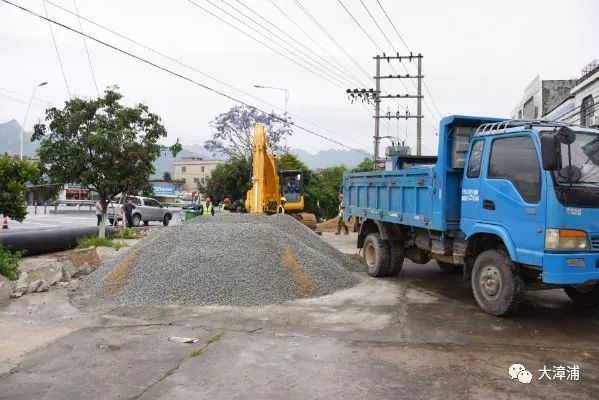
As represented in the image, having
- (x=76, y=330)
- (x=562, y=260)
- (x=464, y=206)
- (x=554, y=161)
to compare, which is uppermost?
(x=554, y=161)

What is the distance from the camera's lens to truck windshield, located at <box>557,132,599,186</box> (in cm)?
646

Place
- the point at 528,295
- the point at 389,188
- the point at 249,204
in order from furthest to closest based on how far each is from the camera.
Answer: the point at 249,204, the point at 389,188, the point at 528,295

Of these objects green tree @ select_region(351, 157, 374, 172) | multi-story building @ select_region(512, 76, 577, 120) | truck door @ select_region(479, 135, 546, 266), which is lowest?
truck door @ select_region(479, 135, 546, 266)

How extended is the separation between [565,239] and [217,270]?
530cm

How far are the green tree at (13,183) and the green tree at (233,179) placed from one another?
27081 millimetres

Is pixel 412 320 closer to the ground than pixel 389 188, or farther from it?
closer to the ground

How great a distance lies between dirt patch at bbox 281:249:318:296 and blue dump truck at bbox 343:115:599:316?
204 cm

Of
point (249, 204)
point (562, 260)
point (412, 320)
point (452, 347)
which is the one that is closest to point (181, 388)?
point (452, 347)

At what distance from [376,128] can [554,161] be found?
2154 cm

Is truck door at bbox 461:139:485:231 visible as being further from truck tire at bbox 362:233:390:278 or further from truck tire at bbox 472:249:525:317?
truck tire at bbox 362:233:390:278

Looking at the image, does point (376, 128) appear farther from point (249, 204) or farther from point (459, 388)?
point (459, 388)

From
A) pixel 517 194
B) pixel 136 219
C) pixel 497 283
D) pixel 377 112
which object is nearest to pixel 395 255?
pixel 497 283

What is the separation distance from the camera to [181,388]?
4773 millimetres

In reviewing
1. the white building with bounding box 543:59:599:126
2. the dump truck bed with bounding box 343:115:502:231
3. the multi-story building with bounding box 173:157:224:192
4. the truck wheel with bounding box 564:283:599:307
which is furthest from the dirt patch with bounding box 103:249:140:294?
the multi-story building with bounding box 173:157:224:192
